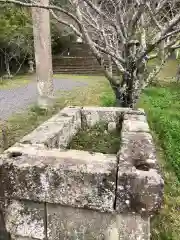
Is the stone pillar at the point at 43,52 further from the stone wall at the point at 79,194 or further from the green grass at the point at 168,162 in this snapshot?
the stone wall at the point at 79,194

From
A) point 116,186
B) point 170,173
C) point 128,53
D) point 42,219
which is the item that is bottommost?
point 170,173

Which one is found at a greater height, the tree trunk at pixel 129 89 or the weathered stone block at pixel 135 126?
the tree trunk at pixel 129 89

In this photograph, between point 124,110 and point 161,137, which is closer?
point 124,110

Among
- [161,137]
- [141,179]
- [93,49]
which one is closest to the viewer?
[141,179]

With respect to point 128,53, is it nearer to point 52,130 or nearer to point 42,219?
point 52,130

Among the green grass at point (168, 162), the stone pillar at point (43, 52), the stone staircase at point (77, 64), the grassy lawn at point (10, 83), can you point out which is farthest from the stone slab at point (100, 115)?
the stone staircase at point (77, 64)

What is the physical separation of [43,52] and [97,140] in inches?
192

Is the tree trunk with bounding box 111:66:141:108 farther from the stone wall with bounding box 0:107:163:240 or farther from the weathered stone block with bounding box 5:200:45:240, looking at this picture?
the weathered stone block with bounding box 5:200:45:240

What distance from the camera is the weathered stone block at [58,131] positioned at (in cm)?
235

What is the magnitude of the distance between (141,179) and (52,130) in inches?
53.3

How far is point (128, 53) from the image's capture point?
4.43m

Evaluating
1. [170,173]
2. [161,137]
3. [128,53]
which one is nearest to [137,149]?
[170,173]

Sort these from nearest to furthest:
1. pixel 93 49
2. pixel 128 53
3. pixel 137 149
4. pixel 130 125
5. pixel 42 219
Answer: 1. pixel 42 219
2. pixel 137 149
3. pixel 130 125
4. pixel 93 49
5. pixel 128 53

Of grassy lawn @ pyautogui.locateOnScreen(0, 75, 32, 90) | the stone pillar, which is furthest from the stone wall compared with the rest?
grassy lawn @ pyautogui.locateOnScreen(0, 75, 32, 90)
